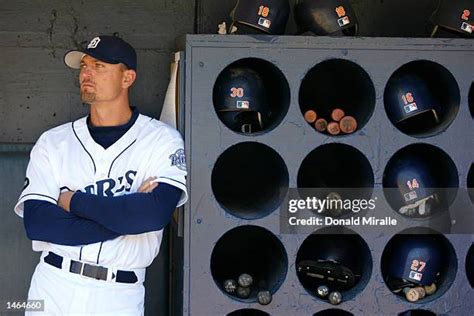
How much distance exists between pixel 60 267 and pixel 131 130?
59 centimetres

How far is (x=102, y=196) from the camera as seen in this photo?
3.03 metres

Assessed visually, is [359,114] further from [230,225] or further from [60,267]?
[60,267]

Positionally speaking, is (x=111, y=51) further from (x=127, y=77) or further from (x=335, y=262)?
(x=335, y=262)

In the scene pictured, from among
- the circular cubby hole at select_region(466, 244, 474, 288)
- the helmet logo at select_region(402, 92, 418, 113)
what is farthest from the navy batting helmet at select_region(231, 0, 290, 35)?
the circular cubby hole at select_region(466, 244, 474, 288)

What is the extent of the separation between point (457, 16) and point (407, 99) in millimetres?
429

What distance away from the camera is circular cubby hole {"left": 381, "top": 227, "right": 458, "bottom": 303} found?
3.39 m

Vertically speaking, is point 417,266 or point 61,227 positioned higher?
point 61,227

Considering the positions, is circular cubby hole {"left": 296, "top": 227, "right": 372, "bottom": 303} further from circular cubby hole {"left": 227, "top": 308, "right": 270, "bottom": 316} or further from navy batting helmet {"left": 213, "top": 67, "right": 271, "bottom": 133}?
navy batting helmet {"left": 213, "top": 67, "right": 271, "bottom": 133}

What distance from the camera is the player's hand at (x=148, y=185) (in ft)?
10.1

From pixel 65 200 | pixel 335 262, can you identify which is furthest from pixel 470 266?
pixel 65 200

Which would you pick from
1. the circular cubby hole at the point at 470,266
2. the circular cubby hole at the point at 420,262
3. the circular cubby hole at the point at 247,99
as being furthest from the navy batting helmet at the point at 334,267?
the circular cubby hole at the point at 247,99

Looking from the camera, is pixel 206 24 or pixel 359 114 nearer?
pixel 359 114

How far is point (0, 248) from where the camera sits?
3748 mm

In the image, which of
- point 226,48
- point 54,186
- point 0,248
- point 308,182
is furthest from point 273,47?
point 0,248
